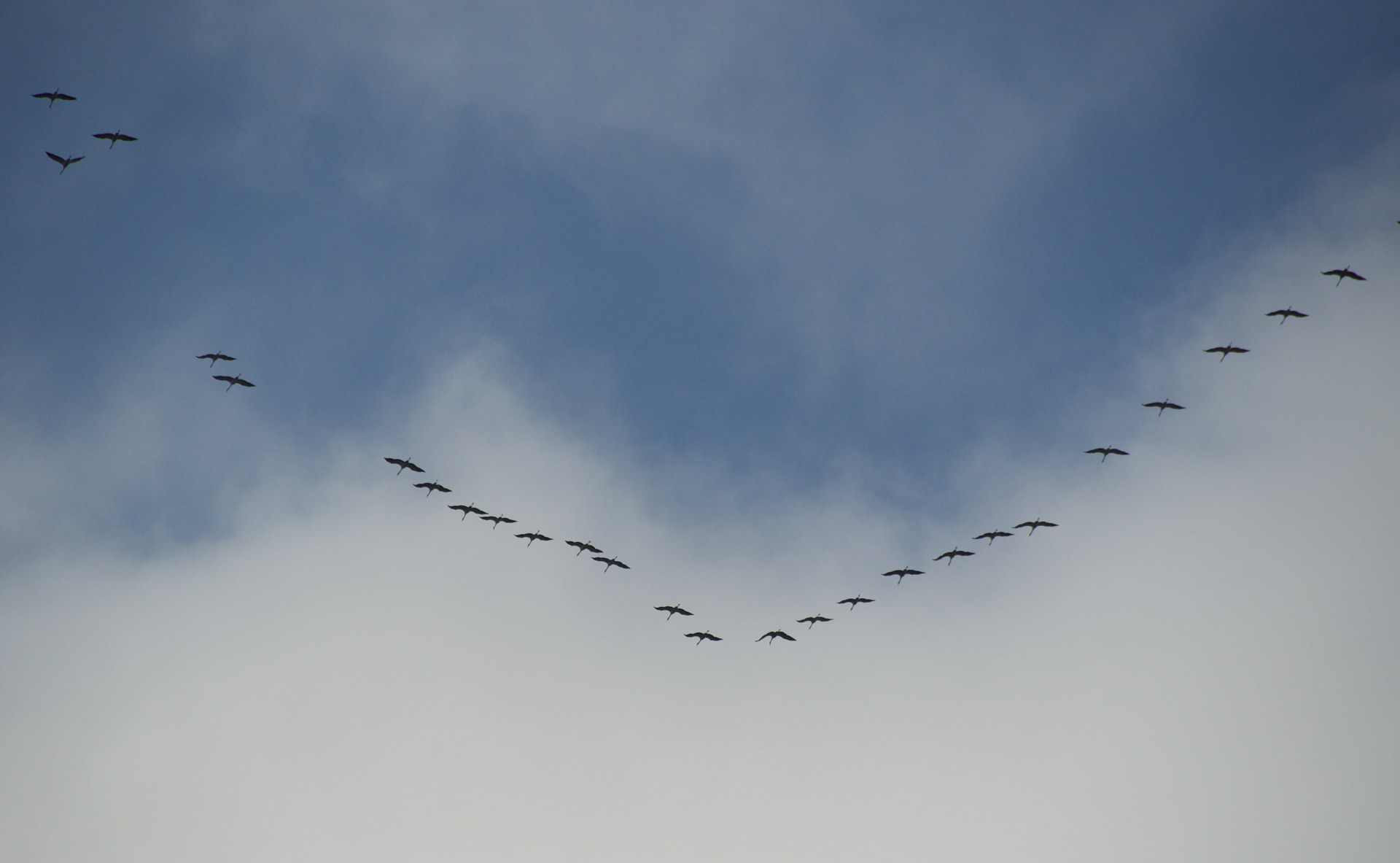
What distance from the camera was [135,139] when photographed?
14888 centimetres

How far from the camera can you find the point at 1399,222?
140250mm

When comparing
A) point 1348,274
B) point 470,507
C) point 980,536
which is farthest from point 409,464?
point 1348,274

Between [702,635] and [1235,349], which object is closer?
[1235,349]

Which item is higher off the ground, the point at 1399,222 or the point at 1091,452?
the point at 1399,222

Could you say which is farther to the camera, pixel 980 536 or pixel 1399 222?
pixel 980 536

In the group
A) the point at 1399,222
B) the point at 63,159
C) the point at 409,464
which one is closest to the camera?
the point at 1399,222

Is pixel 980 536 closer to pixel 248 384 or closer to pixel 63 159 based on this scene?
pixel 248 384

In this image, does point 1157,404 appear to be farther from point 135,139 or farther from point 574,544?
point 135,139

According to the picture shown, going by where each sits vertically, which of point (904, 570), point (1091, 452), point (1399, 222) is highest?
point (1399, 222)

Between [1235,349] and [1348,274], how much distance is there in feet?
53.8

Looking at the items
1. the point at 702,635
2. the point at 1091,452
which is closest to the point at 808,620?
the point at 702,635

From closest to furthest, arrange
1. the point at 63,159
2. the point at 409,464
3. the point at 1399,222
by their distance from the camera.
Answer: the point at 1399,222 → the point at 63,159 → the point at 409,464

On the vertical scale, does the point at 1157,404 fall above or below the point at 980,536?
above

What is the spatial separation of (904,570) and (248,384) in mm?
96951
